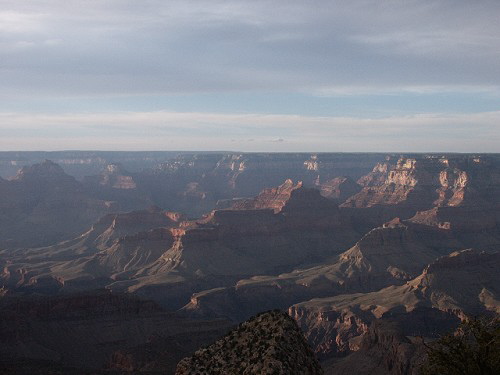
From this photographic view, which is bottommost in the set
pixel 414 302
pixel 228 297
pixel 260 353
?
pixel 228 297

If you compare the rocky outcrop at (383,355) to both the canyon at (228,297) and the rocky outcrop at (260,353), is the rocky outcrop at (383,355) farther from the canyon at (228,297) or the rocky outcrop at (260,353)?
the rocky outcrop at (260,353)

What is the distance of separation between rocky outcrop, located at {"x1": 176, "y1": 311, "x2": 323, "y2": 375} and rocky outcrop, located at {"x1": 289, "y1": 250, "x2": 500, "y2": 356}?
294 ft

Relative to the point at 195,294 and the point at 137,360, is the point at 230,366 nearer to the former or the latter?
the point at 137,360

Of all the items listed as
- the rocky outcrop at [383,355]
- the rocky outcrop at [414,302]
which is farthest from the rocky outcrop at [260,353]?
the rocky outcrop at [414,302]

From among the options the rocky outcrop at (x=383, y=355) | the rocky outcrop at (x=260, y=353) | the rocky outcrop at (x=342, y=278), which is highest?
the rocky outcrop at (x=260, y=353)

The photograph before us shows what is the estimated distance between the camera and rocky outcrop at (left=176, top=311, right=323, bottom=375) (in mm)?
23016

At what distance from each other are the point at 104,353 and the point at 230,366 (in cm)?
7852

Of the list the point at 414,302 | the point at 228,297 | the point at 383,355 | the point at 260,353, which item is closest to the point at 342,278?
the point at 228,297

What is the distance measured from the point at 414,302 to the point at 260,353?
113m

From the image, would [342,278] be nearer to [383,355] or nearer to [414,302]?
[414,302]

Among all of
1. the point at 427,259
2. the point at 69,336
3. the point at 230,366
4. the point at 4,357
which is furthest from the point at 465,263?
the point at 230,366

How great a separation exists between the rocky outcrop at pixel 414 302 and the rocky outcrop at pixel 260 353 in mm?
89666

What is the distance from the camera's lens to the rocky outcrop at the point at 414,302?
124 m

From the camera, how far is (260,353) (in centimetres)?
2338
